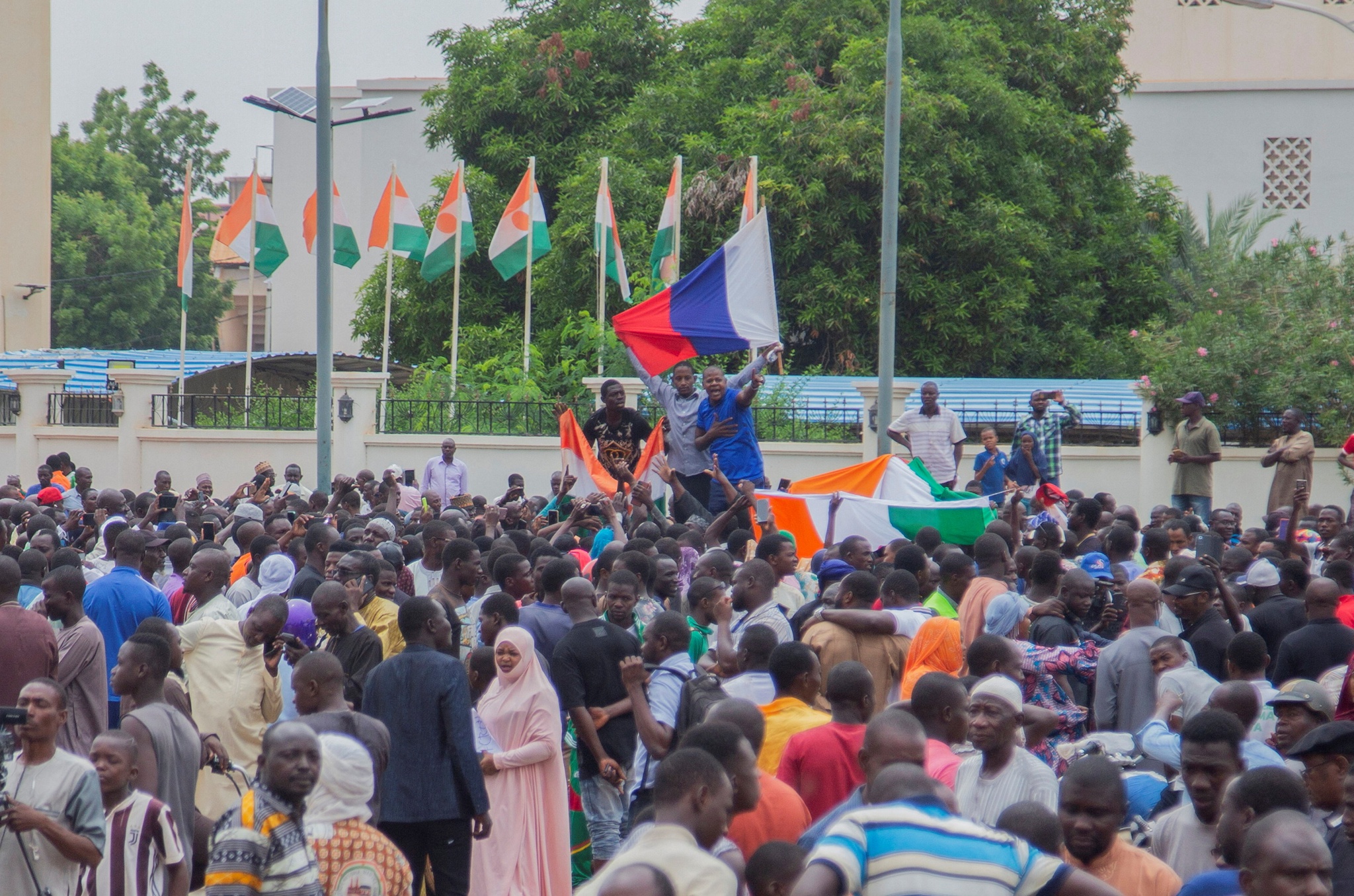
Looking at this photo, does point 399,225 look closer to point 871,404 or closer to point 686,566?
point 871,404

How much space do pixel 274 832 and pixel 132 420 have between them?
59.0 ft

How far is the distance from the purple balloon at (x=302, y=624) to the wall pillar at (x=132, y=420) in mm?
14940

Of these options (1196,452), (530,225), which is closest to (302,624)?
(1196,452)

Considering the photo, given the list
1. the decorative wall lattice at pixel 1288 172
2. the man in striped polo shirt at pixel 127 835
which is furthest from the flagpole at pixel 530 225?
the man in striped polo shirt at pixel 127 835

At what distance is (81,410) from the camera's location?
21875 mm

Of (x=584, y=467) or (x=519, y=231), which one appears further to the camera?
(x=519, y=231)

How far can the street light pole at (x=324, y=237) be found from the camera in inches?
608

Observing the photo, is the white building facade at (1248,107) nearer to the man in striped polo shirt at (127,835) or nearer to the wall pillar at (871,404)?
the wall pillar at (871,404)

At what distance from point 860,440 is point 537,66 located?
1380cm

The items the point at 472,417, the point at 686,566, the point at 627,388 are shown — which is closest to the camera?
the point at 686,566

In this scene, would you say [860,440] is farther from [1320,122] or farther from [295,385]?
[1320,122]

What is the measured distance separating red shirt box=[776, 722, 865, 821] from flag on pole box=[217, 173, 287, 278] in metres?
18.8

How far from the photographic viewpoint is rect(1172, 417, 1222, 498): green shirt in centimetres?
1566

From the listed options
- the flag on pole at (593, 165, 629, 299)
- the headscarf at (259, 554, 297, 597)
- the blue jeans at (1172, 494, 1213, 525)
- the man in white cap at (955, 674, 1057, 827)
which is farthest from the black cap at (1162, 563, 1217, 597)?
the flag on pole at (593, 165, 629, 299)
